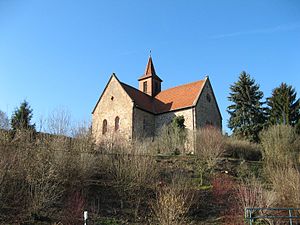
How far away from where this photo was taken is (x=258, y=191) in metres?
14.2

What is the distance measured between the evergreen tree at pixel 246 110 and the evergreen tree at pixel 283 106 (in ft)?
4.53

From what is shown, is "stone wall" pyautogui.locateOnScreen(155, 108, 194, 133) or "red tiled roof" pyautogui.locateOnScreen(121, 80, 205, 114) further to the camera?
"red tiled roof" pyautogui.locateOnScreen(121, 80, 205, 114)

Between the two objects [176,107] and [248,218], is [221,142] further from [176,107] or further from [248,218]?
[248,218]

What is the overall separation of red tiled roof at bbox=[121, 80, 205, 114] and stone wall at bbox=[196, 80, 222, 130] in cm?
70

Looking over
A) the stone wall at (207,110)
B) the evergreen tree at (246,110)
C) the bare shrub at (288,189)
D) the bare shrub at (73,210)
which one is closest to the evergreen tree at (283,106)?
the evergreen tree at (246,110)

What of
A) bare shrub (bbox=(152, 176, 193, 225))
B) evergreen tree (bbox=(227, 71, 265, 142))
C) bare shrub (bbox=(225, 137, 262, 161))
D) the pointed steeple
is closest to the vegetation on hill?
bare shrub (bbox=(152, 176, 193, 225))

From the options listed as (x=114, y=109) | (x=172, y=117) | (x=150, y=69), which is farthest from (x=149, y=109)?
(x=150, y=69)

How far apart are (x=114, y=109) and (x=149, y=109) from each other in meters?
3.72

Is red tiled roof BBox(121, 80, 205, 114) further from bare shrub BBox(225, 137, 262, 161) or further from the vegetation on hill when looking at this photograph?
the vegetation on hill

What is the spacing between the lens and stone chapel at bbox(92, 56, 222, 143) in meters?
31.0

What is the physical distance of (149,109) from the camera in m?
33.3

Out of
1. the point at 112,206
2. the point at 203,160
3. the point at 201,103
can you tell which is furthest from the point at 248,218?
the point at 201,103

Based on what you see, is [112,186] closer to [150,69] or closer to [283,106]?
[283,106]

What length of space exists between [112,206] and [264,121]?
2133 centimetres
